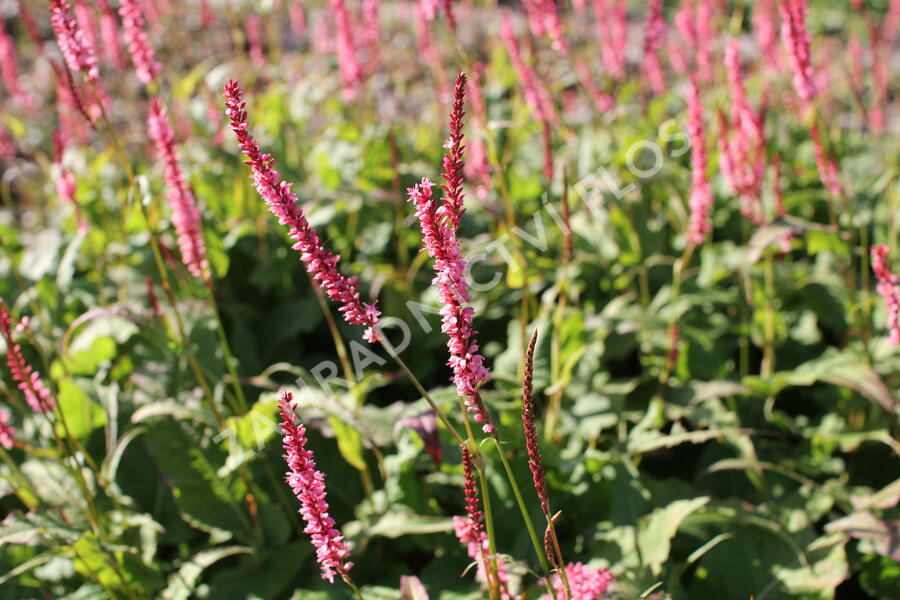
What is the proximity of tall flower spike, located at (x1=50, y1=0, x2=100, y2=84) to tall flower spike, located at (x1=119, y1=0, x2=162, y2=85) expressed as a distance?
0.18 metres

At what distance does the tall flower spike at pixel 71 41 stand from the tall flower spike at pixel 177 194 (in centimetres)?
19

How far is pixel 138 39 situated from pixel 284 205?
1.24 metres

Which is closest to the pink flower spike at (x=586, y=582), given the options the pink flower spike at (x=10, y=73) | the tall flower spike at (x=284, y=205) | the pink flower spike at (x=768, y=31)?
the tall flower spike at (x=284, y=205)

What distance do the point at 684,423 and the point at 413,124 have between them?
2736mm

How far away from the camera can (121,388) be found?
289cm

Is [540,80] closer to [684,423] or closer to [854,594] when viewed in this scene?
[684,423]

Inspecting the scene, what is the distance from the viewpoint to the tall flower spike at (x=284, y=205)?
1106 millimetres

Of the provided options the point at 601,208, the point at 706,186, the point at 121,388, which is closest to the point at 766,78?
the point at 601,208

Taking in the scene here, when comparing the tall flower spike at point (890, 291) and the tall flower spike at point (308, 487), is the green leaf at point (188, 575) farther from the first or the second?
the tall flower spike at point (890, 291)

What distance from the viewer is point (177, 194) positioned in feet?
6.64

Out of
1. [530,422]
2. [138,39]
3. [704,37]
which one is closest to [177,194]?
[138,39]

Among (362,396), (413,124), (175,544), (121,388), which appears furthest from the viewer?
(413,124)

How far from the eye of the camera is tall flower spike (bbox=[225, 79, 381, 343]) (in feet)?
3.63

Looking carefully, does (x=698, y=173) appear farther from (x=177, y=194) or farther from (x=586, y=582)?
(x=177, y=194)
